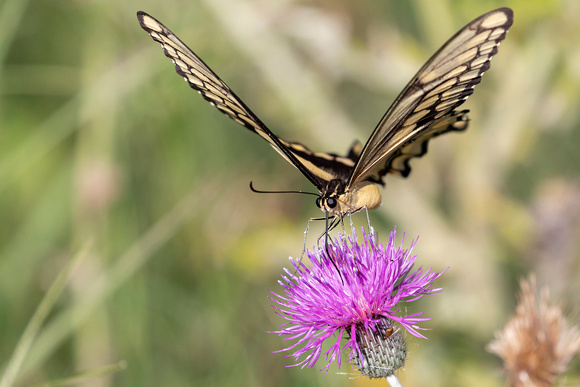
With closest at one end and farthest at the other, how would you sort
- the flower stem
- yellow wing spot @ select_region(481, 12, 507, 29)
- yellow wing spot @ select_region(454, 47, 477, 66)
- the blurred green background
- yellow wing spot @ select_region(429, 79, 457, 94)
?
the flower stem, yellow wing spot @ select_region(481, 12, 507, 29), yellow wing spot @ select_region(454, 47, 477, 66), yellow wing spot @ select_region(429, 79, 457, 94), the blurred green background

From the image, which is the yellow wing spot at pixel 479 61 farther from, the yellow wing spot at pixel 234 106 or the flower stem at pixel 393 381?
the flower stem at pixel 393 381

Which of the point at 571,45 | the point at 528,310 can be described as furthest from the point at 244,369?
the point at 571,45

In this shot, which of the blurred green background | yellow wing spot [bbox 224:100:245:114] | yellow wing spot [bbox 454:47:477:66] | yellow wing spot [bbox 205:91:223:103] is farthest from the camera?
the blurred green background

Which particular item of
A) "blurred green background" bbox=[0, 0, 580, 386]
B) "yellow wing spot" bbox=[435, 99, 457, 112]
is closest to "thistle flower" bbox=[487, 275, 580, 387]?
"yellow wing spot" bbox=[435, 99, 457, 112]

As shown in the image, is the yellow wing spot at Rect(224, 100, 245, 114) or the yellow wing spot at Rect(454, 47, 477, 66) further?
the yellow wing spot at Rect(224, 100, 245, 114)

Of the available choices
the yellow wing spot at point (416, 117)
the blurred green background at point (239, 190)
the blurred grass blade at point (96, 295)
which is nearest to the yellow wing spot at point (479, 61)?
the yellow wing spot at point (416, 117)

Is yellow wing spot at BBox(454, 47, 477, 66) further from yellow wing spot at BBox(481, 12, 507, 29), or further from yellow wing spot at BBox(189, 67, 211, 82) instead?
yellow wing spot at BBox(189, 67, 211, 82)

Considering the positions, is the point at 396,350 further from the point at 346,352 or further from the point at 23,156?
the point at 23,156
